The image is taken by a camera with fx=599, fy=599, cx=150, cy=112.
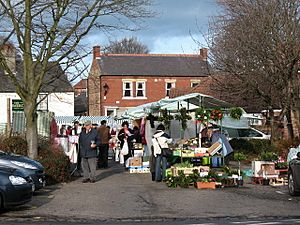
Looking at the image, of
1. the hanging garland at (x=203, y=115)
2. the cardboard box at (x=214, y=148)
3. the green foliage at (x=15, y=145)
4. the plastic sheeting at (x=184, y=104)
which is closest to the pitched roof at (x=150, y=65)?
the plastic sheeting at (x=184, y=104)

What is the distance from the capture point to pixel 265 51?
80.5 feet

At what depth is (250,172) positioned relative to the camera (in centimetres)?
1922

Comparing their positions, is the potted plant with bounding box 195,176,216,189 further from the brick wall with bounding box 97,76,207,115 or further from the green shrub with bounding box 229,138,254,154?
A: the brick wall with bounding box 97,76,207,115

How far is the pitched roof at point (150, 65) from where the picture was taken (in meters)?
56.6

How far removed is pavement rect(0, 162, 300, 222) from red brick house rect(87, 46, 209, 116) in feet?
125

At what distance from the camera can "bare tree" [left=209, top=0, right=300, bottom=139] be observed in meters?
24.5

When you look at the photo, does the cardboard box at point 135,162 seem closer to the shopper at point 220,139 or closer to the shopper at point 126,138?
the shopper at point 126,138

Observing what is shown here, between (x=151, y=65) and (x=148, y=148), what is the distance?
36.8 m

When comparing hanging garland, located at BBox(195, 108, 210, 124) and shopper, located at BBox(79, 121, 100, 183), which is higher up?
hanging garland, located at BBox(195, 108, 210, 124)

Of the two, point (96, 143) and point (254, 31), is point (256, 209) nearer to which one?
point (96, 143)

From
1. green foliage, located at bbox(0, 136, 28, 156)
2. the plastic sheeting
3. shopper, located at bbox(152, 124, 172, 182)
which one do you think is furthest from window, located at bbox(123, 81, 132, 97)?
shopper, located at bbox(152, 124, 172, 182)

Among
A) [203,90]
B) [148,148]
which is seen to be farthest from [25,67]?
[203,90]

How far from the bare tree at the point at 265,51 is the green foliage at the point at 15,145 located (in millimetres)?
10515

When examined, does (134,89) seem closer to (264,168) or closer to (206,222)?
(264,168)
